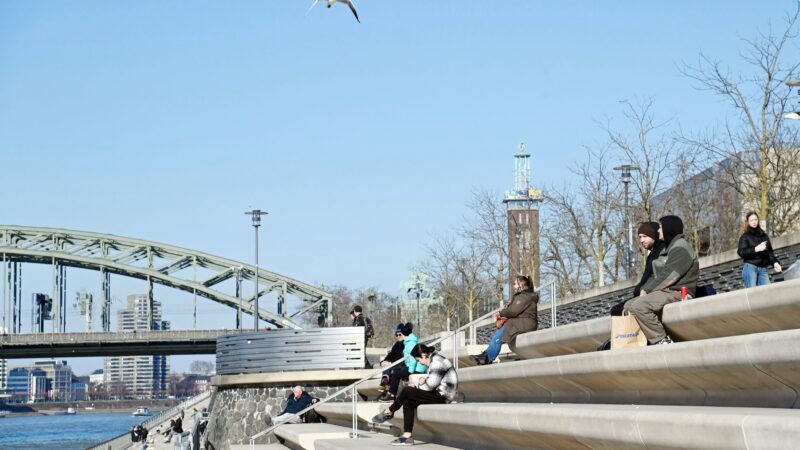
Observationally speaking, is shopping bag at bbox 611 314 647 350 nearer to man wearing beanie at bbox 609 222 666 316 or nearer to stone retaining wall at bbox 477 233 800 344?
man wearing beanie at bbox 609 222 666 316

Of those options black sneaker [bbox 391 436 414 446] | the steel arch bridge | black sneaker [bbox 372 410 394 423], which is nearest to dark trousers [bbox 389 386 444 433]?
black sneaker [bbox 391 436 414 446]

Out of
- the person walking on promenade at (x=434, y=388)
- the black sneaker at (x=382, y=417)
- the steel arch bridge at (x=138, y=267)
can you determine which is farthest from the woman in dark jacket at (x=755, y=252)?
the steel arch bridge at (x=138, y=267)

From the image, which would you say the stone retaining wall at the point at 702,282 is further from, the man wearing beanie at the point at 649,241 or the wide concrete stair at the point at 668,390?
the wide concrete stair at the point at 668,390

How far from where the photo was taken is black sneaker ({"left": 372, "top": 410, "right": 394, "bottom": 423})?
13698 millimetres

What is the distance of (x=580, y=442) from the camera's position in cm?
800

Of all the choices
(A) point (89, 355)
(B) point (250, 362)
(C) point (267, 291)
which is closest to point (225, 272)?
(C) point (267, 291)

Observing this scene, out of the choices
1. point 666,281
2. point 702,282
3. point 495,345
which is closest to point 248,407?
point 702,282

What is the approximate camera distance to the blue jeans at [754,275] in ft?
45.0

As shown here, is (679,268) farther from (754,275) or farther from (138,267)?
(138,267)

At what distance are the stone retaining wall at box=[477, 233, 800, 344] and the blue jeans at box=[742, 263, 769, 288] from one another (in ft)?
2.76

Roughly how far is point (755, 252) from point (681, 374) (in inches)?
230

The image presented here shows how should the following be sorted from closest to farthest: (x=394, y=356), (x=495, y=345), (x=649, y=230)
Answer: (x=649, y=230), (x=495, y=345), (x=394, y=356)

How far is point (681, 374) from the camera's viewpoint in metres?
8.19

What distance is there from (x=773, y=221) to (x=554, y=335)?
14970 millimetres
